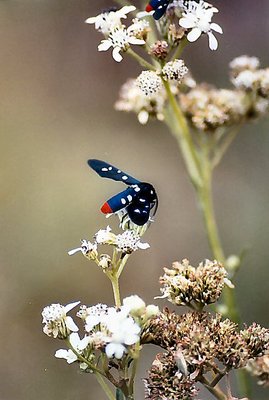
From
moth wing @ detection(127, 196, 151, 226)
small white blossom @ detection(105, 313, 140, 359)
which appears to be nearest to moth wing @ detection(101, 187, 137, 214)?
moth wing @ detection(127, 196, 151, 226)

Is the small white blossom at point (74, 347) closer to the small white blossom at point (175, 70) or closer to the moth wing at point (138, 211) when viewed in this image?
the moth wing at point (138, 211)

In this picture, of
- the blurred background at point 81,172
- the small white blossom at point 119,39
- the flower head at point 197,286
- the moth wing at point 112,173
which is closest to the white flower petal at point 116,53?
the small white blossom at point 119,39

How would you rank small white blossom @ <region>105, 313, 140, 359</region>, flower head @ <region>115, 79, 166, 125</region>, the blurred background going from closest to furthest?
small white blossom @ <region>105, 313, 140, 359</region> → flower head @ <region>115, 79, 166, 125</region> → the blurred background

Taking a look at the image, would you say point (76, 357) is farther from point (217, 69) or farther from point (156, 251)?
point (217, 69)

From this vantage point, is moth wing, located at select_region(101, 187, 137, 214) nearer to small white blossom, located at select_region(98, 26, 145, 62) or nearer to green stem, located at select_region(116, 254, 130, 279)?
green stem, located at select_region(116, 254, 130, 279)

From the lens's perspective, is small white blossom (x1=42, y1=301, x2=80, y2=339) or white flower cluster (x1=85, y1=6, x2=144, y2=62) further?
white flower cluster (x1=85, y1=6, x2=144, y2=62)

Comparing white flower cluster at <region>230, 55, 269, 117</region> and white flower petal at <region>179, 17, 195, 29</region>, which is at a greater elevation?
white flower cluster at <region>230, 55, 269, 117</region>

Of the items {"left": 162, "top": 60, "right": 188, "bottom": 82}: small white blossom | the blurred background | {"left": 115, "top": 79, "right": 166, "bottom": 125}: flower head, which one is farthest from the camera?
the blurred background
